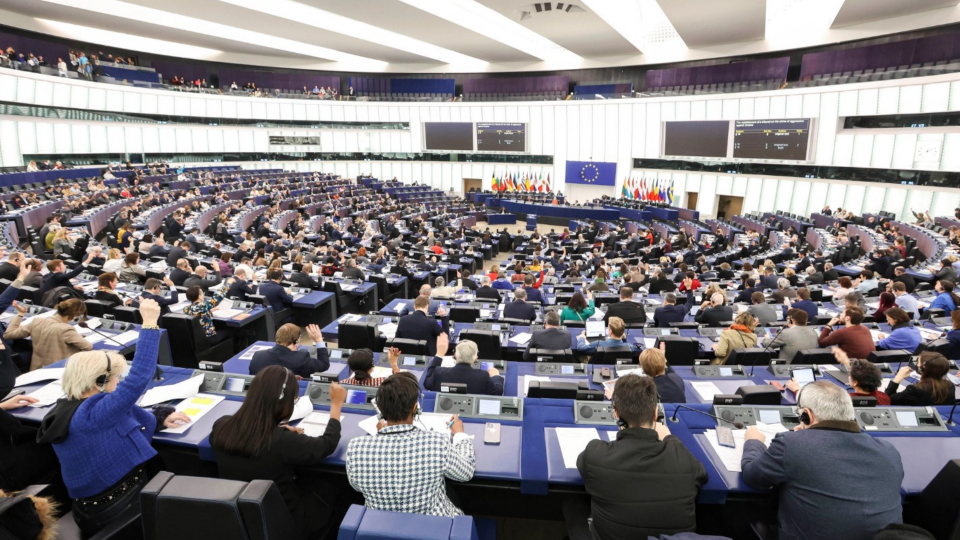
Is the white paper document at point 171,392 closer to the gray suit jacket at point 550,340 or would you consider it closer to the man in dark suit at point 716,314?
the gray suit jacket at point 550,340

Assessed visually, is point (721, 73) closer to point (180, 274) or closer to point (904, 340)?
point (904, 340)

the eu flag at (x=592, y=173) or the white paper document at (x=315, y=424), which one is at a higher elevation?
the eu flag at (x=592, y=173)

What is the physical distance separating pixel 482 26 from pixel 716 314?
2129cm

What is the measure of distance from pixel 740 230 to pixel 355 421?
18.7m

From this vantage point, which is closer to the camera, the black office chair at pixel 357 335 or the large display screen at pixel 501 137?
the black office chair at pixel 357 335

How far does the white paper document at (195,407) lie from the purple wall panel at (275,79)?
3431cm

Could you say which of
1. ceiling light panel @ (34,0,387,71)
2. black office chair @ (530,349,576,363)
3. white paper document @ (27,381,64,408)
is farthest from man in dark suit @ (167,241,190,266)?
ceiling light panel @ (34,0,387,71)

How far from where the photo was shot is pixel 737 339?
16.1ft

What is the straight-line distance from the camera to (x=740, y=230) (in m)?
18.3

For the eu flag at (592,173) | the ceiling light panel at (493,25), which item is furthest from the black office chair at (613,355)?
the eu flag at (592,173)

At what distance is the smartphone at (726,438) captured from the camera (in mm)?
2855

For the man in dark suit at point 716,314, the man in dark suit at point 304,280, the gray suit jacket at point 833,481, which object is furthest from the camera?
the man in dark suit at point 304,280

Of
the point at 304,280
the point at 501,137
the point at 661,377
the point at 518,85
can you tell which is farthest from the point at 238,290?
the point at 518,85

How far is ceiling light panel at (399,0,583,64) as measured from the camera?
20.3 metres
